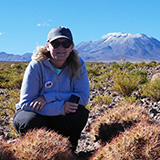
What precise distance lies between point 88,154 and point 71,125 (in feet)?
1.61

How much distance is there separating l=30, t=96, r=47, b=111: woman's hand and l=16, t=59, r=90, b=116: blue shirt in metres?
0.04

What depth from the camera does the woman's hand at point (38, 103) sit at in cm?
323

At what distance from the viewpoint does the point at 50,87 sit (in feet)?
11.4

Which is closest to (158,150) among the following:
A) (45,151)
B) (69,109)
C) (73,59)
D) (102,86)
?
(45,151)

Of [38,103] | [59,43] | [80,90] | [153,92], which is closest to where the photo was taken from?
[38,103]

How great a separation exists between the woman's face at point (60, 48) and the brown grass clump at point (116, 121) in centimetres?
112

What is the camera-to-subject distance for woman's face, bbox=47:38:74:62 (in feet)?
11.0

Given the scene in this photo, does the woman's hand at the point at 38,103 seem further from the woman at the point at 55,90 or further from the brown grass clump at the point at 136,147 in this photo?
the brown grass clump at the point at 136,147

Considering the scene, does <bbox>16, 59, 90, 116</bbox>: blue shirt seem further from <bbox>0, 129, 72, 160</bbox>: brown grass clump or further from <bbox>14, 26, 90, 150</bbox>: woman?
<bbox>0, 129, 72, 160</bbox>: brown grass clump

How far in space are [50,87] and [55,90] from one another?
0.32 ft

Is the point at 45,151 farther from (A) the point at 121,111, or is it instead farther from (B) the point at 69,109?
(A) the point at 121,111

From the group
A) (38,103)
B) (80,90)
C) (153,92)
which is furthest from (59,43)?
(153,92)

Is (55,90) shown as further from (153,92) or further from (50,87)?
(153,92)

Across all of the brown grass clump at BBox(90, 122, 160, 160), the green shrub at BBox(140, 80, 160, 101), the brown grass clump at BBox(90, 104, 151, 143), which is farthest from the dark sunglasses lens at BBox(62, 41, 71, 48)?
the green shrub at BBox(140, 80, 160, 101)
